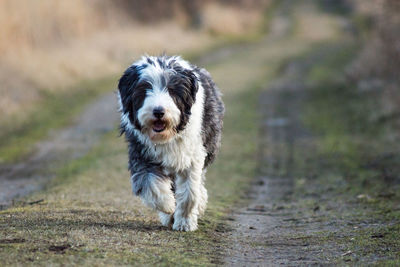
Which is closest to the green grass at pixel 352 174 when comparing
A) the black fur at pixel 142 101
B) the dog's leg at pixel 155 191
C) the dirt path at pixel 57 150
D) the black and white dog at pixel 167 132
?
the black and white dog at pixel 167 132

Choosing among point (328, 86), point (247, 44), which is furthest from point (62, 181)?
point (247, 44)

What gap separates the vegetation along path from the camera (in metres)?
6.29

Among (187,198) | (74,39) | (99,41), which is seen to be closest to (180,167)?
(187,198)

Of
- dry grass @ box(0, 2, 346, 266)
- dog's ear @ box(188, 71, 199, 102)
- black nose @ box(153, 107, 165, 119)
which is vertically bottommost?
dry grass @ box(0, 2, 346, 266)

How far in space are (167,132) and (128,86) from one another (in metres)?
0.67

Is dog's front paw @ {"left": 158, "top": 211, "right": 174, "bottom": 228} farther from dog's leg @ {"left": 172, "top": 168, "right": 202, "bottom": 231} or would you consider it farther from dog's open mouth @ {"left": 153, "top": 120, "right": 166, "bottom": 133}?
dog's open mouth @ {"left": 153, "top": 120, "right": 166, "bottom": 133}

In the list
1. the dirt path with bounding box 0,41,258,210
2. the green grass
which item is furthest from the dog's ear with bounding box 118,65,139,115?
the dirt path with bounding box 0,41,258,210

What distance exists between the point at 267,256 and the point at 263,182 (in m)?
5.04

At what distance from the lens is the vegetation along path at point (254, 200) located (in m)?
6.29

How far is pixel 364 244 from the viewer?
689cm

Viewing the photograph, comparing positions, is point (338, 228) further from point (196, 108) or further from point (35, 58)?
point (35, 58)

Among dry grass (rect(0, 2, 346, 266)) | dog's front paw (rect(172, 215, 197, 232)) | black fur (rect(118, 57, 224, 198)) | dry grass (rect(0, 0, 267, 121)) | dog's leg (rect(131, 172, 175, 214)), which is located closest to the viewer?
dry grass (rect(0, 2, 346, 266))

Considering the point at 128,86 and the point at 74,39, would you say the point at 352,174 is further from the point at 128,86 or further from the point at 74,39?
the point at 74,39

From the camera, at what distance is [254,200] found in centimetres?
1021
